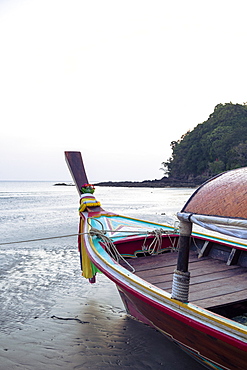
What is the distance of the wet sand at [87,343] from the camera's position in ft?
11.2

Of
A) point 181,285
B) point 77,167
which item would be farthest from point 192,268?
point 77,167

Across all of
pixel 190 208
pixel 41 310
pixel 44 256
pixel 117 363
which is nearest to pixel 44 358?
pixel 117 363

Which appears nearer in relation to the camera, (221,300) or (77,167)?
(221,300)

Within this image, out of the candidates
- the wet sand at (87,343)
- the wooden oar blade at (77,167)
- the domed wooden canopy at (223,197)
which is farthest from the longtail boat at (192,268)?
the wooden oar blade at (77,167)

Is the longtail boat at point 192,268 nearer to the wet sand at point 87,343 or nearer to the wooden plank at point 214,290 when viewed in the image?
the wooden plank at point 214,290

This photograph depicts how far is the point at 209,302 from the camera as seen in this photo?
3230 mm

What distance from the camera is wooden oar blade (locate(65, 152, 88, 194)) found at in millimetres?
6666

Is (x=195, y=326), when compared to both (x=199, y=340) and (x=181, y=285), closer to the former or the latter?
(x=199, y=340)

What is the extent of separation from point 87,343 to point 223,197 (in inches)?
97.9

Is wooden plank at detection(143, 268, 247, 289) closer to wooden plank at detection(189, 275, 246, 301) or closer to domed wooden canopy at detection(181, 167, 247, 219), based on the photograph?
wooden plank at detection(189, 275, 246, 301)

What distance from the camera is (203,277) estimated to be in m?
3.98

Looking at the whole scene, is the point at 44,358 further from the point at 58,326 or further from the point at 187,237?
the point at 187,237

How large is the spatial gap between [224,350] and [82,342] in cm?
203

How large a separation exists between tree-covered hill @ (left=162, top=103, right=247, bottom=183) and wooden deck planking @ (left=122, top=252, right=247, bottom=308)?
45.2 metres
